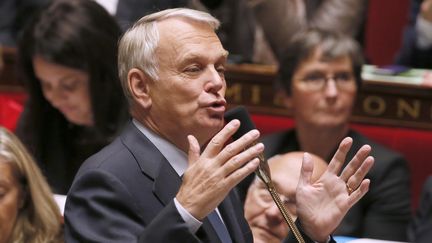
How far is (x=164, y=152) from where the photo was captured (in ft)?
5.23

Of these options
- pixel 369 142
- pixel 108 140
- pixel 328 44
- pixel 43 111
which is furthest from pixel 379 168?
pixel 43 111

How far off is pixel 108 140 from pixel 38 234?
0.65m

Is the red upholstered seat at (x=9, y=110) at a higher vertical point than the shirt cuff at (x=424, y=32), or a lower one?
lower

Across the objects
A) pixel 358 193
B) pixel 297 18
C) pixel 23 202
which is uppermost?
pixel 358 193

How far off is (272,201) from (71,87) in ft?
2.32

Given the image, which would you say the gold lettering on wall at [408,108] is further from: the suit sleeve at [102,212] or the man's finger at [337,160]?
the suit sleeve at [102,212]

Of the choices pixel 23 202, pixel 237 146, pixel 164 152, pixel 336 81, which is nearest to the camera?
pixel 237 146

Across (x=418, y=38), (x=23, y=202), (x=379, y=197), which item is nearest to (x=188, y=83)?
(x=23, y=202)

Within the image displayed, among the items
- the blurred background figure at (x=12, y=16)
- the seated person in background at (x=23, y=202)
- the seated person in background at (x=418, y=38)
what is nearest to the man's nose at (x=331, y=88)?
the seated person in background at (x=418, y=38)

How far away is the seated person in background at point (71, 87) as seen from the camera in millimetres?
2604

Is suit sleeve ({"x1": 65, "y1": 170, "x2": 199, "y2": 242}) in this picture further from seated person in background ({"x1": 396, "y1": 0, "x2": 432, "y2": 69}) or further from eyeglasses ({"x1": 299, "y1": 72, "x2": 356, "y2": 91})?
seated person in background ({"x1": 396, "y1": 0, "x2": 432, "y2": 69})

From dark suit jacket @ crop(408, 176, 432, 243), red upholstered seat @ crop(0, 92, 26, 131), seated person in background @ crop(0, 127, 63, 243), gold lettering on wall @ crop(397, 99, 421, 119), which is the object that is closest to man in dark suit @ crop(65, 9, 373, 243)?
seated person in background @ crop(0, 127, 63, 243)

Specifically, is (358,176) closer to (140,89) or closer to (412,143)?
(140,89)

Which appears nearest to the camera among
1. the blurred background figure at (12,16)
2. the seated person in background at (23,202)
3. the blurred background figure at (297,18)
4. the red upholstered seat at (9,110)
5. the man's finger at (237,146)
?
the man's finger at (237,146)
